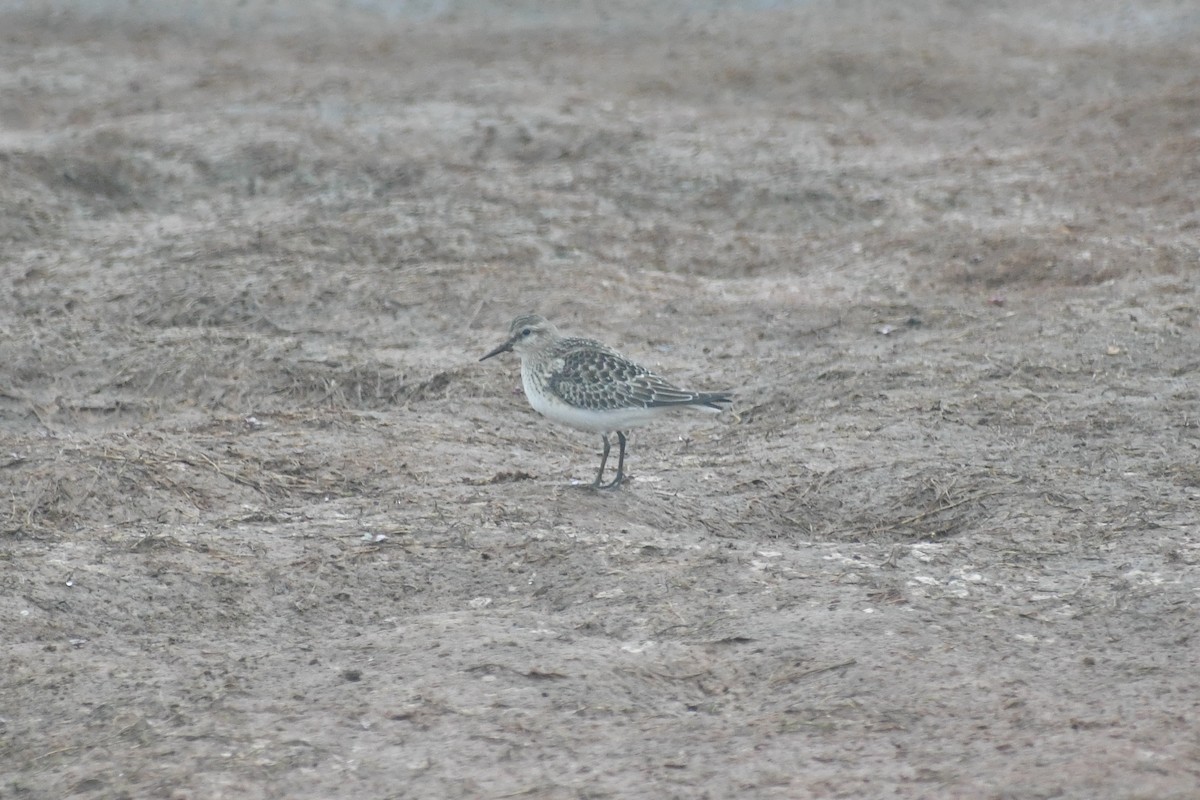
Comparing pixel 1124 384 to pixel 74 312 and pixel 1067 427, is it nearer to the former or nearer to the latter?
pixel 1067 427

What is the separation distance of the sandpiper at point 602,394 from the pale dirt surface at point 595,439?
1.19ft

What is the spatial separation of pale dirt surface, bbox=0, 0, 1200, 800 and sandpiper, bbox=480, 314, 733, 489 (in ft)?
1.19

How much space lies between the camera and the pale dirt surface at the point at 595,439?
17.8 feet

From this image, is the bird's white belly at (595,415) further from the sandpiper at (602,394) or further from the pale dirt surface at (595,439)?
the pale dirt surface at (595,439)

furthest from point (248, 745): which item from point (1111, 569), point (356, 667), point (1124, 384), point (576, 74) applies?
point (576, 74)

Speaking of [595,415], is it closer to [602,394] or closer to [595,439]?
[602,394]

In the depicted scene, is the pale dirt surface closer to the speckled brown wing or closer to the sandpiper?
the sandpiper

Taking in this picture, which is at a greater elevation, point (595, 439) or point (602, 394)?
point (602, 394)

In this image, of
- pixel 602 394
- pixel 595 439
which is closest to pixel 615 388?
pixel 602 394

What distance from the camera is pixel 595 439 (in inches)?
359

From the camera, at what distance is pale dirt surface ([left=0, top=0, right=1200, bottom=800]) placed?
5.44 m

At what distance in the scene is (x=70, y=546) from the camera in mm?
6840

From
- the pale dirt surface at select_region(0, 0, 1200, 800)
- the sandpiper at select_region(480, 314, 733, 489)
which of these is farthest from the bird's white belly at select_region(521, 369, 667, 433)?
the pale dirt surface at select_region(0, 0, 1200, 800)

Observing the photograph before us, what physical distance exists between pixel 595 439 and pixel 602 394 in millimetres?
1639
